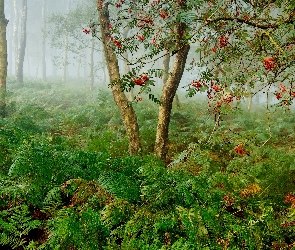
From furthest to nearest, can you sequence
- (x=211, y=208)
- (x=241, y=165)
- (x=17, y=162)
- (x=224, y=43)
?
(x=241, y=165) → (x=224, y=43) → (x=17, y=162) → (x=211, y=208)

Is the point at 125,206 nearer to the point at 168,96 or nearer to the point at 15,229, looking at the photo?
the point at 15,229

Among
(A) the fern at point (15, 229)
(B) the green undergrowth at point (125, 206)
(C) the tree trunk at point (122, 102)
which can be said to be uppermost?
(C) the tree trunk at point (122, 102)

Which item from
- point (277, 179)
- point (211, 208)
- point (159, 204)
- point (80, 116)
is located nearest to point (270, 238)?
point (211, 208)

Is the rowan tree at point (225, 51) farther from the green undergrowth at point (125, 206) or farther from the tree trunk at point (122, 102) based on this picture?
the tree trunk at point (122, 102)

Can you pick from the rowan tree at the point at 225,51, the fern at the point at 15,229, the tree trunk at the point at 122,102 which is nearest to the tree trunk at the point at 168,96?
the rowan tree at the point at 225,51

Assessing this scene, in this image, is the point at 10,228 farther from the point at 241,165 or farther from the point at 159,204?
the point at 241,165

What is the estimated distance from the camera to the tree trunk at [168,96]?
171 inches

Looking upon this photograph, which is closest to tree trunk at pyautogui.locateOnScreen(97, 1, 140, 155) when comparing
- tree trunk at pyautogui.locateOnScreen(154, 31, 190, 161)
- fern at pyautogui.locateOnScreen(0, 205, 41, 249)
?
tree trunk at pyautogui.locateOnScreen(154, 31, 190, 161)

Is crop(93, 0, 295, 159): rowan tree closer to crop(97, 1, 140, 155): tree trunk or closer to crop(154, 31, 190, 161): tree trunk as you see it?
crop(154, 31, 190, 161): tree trunk

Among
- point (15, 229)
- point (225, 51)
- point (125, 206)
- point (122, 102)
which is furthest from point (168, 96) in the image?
point (15, 229)

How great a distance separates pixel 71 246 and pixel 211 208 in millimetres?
1389

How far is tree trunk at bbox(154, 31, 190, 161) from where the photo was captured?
14.2 feet

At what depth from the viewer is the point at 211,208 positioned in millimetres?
2502

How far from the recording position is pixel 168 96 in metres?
4.52
